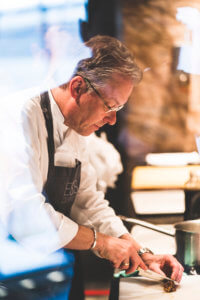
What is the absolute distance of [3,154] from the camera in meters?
0.98

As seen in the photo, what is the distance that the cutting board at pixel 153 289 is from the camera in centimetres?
104

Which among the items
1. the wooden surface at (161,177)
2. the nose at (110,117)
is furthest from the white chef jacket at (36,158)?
the wooden surface at (161,177)

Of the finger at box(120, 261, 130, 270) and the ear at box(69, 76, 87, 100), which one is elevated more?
the ear at box(69, 76, 87, 100)

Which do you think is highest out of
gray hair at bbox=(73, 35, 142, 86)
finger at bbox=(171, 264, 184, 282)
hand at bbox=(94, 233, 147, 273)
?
gray hair at bbox=(73, 35, 142, 86)

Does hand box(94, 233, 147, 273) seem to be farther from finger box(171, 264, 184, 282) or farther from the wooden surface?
the wooden surface

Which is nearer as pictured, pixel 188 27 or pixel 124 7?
pixel 188 27

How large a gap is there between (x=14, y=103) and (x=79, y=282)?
1.09 metres

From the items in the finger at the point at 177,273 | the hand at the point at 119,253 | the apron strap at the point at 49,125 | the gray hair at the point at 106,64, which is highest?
the gray hair at the point at 106,64

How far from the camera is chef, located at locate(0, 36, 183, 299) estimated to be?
104 centimetres

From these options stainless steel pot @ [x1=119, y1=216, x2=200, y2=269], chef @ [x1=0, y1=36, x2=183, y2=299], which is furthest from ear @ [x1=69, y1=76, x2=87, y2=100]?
stainless steel pot @ [x1=119, y1=216, x2=200, y2=269]

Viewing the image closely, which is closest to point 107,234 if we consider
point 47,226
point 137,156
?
point 47,226

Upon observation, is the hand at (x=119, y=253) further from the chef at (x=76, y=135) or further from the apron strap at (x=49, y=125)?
the apron strap at (x=49, y=125)

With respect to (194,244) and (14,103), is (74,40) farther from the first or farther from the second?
(194,244)

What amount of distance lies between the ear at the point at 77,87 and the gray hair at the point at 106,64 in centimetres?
2
